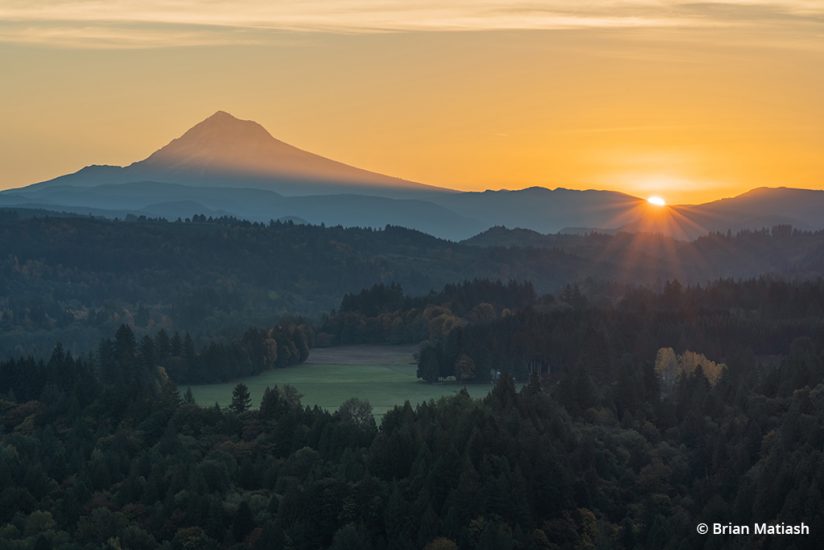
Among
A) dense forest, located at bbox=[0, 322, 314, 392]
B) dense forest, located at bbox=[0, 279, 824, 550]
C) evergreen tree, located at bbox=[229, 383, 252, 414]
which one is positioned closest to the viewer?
dense forest, located at bbox=[0, 279, 824, 550]

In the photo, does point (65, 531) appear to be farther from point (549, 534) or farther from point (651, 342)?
point (651, 342)

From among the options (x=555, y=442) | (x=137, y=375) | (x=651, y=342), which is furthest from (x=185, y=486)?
(x=651, y=342)

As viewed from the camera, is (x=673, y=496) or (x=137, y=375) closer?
(x=673, y=496)

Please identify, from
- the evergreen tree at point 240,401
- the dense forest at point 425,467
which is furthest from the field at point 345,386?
the evergreen tree at point 240,401

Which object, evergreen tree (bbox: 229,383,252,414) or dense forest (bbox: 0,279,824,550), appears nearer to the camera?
dense forest (bbox: 0,279,824,550)

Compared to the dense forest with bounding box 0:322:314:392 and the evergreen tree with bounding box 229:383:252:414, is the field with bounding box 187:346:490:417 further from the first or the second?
the evergreen tree with bounding box 229:383:252:414

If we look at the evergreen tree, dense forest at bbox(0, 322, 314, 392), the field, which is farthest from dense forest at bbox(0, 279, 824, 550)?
dense forest at bbox(0, 322, 314, 392)
